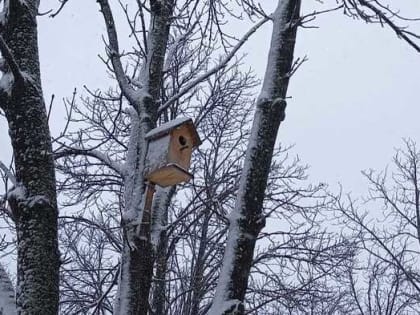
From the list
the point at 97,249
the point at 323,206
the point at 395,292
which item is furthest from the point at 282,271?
the point at 395,292

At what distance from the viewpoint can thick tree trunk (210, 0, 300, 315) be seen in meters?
2.55

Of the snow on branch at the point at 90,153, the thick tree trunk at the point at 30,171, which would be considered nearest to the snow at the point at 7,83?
the thick tree trunk at the point at 30,171

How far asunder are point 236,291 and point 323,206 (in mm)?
6268

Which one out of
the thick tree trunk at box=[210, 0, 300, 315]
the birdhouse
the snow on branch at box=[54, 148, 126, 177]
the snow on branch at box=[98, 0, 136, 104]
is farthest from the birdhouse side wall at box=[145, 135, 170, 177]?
the thick tree trunk at box=[210, 0, 300, 315]

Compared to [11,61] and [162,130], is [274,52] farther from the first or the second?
Result: [11,61]

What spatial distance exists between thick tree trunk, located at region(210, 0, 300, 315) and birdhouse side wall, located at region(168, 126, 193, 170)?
23.9 inches

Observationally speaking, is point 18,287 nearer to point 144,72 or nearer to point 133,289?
point 133,289

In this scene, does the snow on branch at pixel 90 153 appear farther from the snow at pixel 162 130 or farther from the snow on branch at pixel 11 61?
the snow on branch at pixel 11 61

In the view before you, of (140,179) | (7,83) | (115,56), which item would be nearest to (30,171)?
(7,83)

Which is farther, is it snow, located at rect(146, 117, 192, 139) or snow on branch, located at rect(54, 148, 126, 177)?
snow on branch, located at rect(54, 148, 126, 177)

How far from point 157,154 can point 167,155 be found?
0.30 feet

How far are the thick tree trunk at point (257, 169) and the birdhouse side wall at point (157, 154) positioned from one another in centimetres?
62

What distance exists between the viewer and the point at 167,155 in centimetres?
321

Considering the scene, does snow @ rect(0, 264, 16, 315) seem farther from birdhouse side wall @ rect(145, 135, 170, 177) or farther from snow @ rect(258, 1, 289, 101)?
snow @ rect(258, 1, 289, 101)
